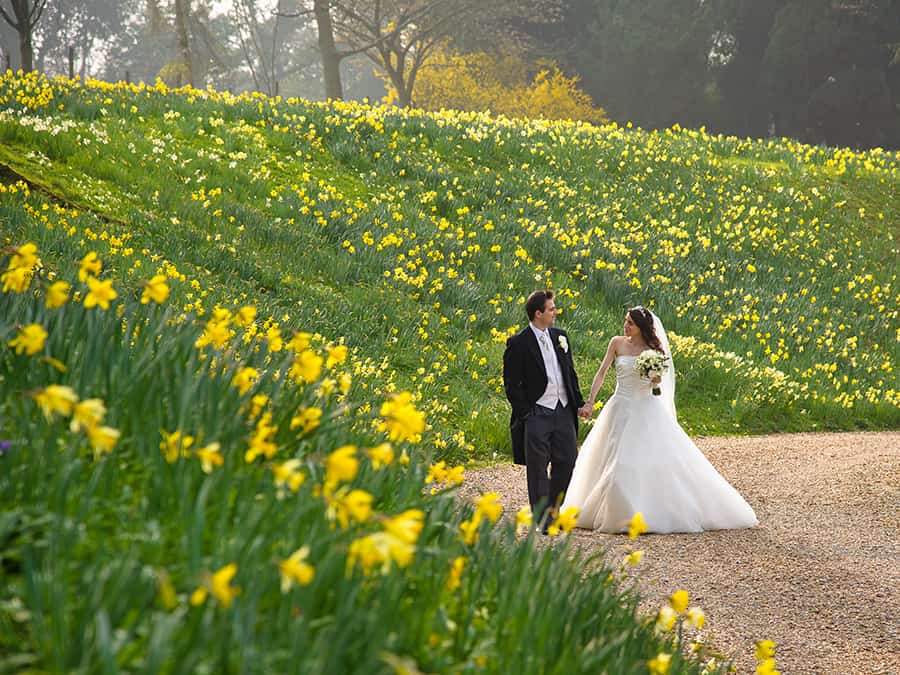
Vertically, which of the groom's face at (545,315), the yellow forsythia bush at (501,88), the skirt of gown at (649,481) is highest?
the yellow forsythia bush at (501,88)

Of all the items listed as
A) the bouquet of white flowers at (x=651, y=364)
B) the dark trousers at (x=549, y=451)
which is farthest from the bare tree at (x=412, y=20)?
the dark trousers at (x=549, y=451)

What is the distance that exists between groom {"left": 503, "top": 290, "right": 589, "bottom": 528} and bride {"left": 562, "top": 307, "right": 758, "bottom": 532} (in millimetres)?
243

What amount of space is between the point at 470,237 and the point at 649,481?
7.65 metres

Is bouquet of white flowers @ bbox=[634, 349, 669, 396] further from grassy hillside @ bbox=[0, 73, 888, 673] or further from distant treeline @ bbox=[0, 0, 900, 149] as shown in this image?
distant treeline @ bbox=[0, 0, 900, 149]

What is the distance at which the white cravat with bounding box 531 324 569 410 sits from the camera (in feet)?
24.1

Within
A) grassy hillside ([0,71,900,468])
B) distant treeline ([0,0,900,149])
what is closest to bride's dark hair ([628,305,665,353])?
grassy hillside ([0,71,900,468])

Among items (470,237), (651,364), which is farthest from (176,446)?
(470,237)

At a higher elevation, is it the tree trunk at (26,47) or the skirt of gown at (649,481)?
the tree trunk at (26,47)

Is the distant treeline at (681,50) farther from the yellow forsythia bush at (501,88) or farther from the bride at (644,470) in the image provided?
the bride at (644,470)

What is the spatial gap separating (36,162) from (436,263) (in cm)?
518

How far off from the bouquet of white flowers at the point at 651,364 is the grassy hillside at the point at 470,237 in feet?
6.78

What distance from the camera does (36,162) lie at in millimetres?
12133

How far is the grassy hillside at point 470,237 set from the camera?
1089 centimetres

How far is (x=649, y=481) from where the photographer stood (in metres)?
7.47
